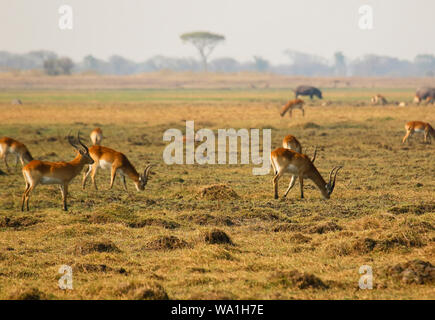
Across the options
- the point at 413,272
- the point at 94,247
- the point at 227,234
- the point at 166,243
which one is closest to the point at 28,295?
the point at 94,247

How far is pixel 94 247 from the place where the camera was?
988 cm

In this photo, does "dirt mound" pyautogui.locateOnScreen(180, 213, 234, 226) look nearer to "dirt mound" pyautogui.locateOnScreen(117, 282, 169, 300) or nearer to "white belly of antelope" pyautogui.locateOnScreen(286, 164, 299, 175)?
"white belly of antelope" pyautogui.locateOnScreen(286, 164, 299, 175)

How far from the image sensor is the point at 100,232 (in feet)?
37.3

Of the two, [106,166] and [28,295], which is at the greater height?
[106,166]

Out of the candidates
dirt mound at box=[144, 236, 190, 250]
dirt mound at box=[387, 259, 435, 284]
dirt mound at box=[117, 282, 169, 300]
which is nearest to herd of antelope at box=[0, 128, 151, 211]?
dirt mound at box=[144, 236, 190, 250]

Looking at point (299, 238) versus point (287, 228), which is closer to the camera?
point (299, 238)

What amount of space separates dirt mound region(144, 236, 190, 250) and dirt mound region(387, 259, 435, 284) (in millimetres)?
3389

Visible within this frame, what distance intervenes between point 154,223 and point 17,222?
2556mm

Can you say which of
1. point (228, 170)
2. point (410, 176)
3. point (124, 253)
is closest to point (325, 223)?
point (124, 253)

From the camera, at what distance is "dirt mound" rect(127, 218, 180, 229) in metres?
11.8

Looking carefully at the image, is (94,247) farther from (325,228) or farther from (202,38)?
(202,38)
